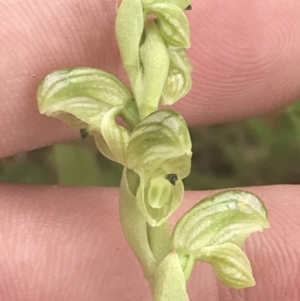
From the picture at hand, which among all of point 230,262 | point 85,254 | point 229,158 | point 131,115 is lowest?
point 229,158

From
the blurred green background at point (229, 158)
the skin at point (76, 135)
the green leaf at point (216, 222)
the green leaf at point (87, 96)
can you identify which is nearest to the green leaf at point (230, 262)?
the green leaf at point (216, 222)

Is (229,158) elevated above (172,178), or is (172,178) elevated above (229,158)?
(172,178)

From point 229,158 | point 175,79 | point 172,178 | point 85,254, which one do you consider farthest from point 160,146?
point 229,158

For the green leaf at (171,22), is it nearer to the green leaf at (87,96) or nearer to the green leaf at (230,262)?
the green leaf at (87,96)

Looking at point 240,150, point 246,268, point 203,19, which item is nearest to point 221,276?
point 246,268

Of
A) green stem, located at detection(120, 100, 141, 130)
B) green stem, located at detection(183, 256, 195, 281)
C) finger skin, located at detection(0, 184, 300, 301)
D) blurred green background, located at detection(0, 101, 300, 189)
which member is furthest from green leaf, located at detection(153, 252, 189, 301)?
blurred green background, located at detection(0, 101, 300, 189)

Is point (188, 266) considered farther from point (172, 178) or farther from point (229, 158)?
point (229, 158)

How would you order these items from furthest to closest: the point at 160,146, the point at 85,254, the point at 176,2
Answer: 1. the point at 85,254
2. the point at 176,2
3. the point at 160,146
